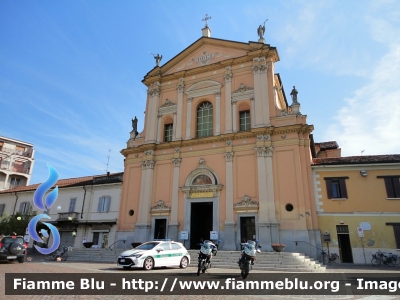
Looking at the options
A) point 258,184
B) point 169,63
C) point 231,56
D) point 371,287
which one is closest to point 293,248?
point 258,184

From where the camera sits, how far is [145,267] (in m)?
13.0

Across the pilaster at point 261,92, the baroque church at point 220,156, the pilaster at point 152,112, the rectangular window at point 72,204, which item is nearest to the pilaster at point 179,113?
the baroque church at point 220,156

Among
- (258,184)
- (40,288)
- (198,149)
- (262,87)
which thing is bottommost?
(40,288)

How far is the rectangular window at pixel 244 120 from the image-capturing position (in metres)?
23.6

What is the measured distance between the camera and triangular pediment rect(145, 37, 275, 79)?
990 inches

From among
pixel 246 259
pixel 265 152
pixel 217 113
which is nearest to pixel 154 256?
pixel 246 259

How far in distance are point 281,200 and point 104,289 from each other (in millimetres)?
14539

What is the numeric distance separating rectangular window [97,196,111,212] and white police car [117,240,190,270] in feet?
51.7

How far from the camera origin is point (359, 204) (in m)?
19.0

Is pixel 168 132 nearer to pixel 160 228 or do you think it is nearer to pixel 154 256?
pixel 160 228

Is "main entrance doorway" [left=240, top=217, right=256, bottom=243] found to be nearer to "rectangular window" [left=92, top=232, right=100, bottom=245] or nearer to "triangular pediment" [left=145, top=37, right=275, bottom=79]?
"triangular pediment" [left=145, top=37, right=275, bottom=79]

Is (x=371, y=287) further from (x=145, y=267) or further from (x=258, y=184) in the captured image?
(x=258, y=184)

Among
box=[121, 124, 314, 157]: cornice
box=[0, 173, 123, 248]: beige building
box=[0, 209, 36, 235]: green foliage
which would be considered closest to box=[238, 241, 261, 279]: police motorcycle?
box=[121, 124, 314, 157]: cornice

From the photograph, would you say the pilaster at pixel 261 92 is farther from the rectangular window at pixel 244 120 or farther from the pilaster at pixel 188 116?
the pilaster at pixel 188 116
